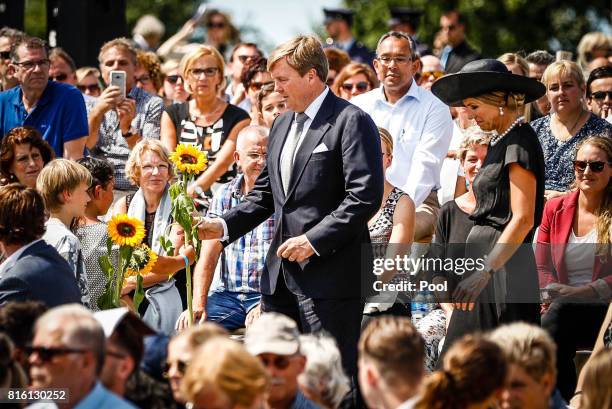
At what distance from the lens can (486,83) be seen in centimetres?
669

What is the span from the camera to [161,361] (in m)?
5.43

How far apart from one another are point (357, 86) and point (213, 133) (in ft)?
4.05

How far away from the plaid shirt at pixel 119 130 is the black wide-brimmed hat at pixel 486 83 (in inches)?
135

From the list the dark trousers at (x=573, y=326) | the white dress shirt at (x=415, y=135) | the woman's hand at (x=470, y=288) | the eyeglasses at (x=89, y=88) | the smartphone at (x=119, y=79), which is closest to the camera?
the woman's hand at (x=470, y=288)

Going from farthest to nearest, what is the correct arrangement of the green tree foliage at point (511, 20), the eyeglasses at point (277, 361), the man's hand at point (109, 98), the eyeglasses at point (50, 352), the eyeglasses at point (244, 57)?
the green tree foliage at point (511, 20) < the eyeglasses at point (244, 57) < the man's hand at point (109, 98) < the eyeglasses at point (277, 361) < the eyeglasses at point (50, 352)

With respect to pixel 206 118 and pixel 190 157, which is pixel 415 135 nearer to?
pixel 206 118

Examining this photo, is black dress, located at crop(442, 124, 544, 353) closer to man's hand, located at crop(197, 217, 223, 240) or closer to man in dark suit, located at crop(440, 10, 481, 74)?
man's hand, located at crop(197, 217, 223, 240)

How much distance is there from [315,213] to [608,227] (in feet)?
6.61

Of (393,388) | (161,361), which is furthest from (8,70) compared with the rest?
(393,388)

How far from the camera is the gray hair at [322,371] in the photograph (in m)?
5.63

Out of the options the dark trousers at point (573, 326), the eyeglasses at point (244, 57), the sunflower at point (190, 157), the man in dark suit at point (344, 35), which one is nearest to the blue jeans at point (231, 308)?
the sunflower at point (190, 157)

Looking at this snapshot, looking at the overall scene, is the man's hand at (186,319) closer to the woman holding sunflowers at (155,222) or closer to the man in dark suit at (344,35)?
the woman holding sunflowers at (155,222)

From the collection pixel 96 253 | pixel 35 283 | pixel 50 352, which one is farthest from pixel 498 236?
pixel 50 352

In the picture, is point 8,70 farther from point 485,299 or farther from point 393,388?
point 393,388
